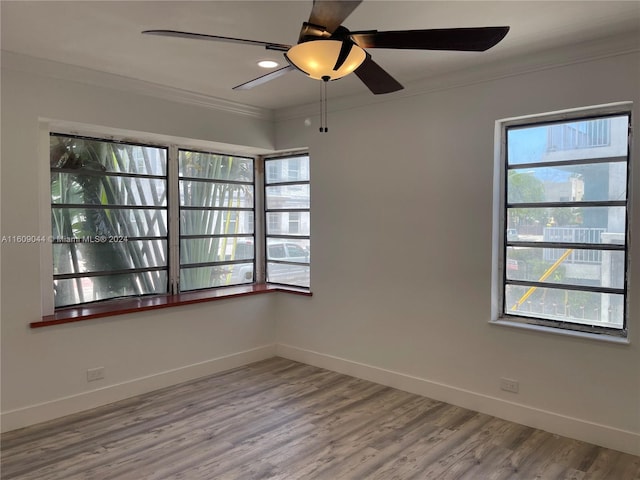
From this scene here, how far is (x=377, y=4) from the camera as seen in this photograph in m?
2.52

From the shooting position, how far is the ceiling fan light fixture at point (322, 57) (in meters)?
1.90

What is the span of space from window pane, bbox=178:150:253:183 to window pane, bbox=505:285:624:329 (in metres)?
3.13

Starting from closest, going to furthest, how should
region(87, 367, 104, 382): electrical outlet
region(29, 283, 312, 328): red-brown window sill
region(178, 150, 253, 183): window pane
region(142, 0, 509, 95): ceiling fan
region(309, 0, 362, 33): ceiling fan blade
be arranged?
region(309, 0, 362, 33): ceiling fan blade, region(142, 0, 509, 95): ceiling fan, region(29, 283, 312, 328): red-brown window sill, region(87, 367, 104, 382): electrical outlet, region(178, 150, 253, 183): window pane

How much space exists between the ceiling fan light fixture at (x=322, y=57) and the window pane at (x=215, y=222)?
3.03m

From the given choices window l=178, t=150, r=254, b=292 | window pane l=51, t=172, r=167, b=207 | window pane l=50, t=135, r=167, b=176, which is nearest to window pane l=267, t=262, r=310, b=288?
window l=178, t=150, r=254, b=292

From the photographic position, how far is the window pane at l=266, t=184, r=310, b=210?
5117mm

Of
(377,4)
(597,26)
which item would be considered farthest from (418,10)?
(597,26)

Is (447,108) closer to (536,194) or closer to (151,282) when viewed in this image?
(536,194)

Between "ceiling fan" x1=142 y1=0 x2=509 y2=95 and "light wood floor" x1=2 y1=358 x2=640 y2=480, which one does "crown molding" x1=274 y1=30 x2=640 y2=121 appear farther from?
"light wood floor" x1=2 y1=358 x2=640 y2=480

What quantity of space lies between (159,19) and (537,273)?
3164mm

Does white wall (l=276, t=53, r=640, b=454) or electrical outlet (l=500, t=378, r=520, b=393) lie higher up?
white wall (l=276, t=53, r=640, b=454)

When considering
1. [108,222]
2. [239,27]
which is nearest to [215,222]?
[108,222]

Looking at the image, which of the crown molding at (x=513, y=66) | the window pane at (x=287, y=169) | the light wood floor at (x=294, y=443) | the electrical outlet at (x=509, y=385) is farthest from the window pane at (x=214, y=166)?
the electrical outlet at (x=509, y=385)

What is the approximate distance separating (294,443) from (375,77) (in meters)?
2.46
